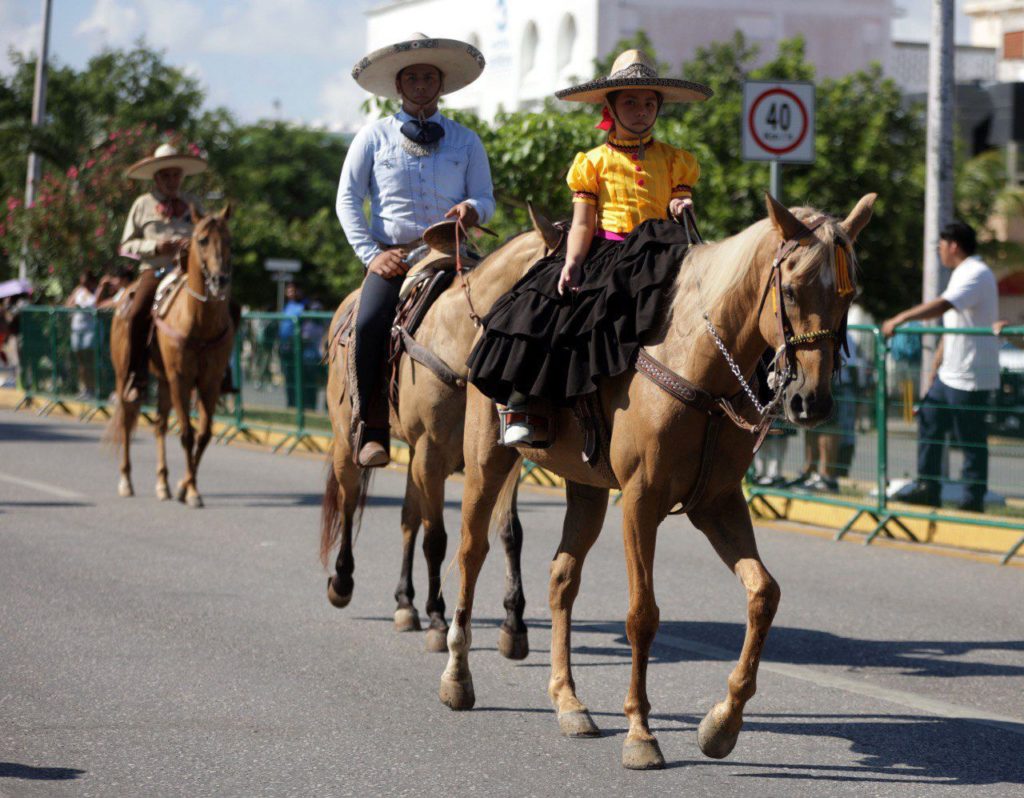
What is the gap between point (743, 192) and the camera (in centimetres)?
2922

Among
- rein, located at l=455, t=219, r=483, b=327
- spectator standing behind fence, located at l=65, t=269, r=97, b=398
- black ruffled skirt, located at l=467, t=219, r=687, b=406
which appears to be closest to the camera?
black ruffled skirt, located at l=467, t=219, r=687, b=406

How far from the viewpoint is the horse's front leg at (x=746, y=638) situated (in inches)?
217

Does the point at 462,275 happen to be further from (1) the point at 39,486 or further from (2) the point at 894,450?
(1) the point at 39,486

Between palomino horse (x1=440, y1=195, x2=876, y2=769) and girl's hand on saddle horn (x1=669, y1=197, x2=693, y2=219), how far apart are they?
41 centimetres

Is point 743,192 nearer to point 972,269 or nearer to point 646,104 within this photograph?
point 972,269

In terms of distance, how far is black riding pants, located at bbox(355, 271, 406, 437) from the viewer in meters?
7.80

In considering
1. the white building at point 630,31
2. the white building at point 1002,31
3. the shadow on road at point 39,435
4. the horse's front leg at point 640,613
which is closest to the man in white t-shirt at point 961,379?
the horse's front leg at point 640,613

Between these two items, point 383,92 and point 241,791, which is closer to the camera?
point 241,791

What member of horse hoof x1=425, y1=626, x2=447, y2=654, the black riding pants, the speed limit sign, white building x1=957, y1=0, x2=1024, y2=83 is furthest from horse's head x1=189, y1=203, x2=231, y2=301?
white building x1=957, y1=0, x2=1024, y2=83

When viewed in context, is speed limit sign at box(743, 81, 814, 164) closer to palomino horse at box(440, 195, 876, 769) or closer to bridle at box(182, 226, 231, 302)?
bridle at box(182, 226, 231, 302)

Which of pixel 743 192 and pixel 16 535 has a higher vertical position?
pixel 743 192

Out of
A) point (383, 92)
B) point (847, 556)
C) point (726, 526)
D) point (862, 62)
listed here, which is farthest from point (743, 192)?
point (862, 62)

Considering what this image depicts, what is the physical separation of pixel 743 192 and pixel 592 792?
Answer: 975 inches

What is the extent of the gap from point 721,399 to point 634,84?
1433mm
